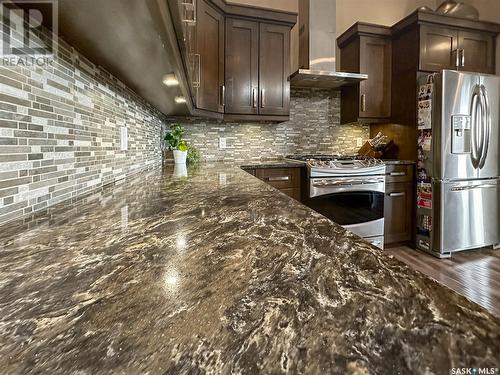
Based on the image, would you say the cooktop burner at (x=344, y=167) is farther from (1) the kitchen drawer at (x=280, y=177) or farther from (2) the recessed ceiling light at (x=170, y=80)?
(2) the recessed ceiling light at (x=170, y=80)

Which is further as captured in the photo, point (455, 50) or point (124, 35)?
point (455, 50)

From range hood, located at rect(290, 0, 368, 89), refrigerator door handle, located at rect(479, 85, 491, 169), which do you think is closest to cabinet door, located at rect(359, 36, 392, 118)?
range hood, located at rect(290, 0, 368, 89)

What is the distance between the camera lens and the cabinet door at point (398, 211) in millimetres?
2732

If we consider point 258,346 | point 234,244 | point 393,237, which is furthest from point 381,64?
point 258,346

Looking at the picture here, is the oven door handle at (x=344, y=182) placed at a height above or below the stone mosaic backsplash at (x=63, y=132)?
below

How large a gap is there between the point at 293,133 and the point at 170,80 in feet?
6.93

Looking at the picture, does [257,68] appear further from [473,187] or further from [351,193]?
[473,187]

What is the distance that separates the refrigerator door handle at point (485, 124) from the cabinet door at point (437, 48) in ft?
1.50

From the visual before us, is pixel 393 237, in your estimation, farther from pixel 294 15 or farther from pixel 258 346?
pixel 258 346

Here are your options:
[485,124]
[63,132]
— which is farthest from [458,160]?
[63,132]

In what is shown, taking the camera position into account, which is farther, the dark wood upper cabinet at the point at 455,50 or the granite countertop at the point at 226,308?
the dark wood upper cabinet at the point at 455,50

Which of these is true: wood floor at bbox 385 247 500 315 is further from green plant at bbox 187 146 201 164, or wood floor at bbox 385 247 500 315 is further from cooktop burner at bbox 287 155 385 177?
green plant at bbox 187 146 201 164

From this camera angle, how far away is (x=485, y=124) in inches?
99.7

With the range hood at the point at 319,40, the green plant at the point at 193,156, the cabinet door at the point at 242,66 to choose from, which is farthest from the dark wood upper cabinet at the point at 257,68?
the green plant at the point at 193,156
